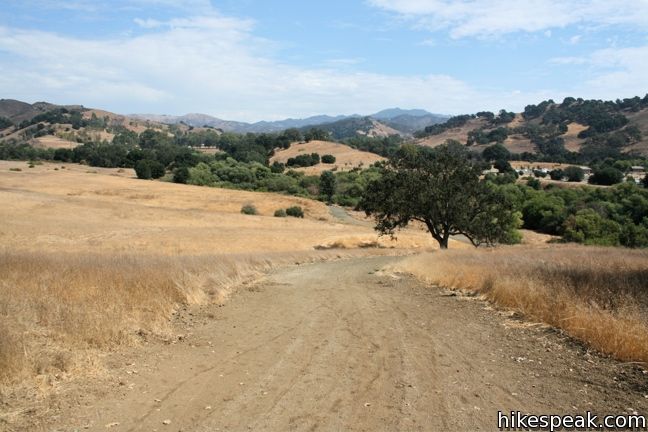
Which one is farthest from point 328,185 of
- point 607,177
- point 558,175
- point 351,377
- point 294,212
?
point 351,377

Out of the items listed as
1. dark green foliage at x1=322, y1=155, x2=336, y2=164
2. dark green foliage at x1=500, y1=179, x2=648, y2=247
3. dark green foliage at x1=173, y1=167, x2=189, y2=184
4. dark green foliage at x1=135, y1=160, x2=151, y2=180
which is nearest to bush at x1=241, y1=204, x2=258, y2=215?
dark green foliage at x1=500, y1=179, x2=648, y2=247

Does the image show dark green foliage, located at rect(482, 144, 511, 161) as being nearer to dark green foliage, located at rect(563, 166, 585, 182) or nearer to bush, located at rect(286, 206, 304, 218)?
dark green foliage, located at rect(563, 166, 585, 182)

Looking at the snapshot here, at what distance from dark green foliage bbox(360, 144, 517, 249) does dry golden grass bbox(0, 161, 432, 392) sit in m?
4.45

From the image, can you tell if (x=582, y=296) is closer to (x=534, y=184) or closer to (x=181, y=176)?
(x=181, y=176)

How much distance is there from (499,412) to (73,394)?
192 inches

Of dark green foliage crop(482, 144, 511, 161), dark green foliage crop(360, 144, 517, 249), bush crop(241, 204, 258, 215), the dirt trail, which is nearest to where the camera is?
the dirt trail

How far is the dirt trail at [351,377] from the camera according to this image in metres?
5.72

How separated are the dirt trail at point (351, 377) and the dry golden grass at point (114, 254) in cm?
84

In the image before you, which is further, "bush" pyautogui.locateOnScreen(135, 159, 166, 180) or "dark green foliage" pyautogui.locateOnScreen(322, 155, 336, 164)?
"dark green foliage" pyautogui.locateOnScreen(322, 155, 336, 164)

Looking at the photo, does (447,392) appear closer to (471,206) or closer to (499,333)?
(499,333)

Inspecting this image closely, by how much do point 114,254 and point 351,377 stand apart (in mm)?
16505

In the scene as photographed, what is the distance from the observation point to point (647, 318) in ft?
27.5

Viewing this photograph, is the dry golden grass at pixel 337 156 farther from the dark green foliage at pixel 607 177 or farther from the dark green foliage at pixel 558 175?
the dark green foliage at pixel 607 177

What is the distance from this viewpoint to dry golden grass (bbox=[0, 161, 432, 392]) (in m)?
7.91
